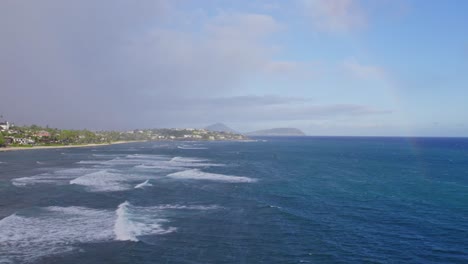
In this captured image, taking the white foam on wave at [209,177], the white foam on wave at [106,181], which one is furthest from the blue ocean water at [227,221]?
the white foam on wave at [209,177]

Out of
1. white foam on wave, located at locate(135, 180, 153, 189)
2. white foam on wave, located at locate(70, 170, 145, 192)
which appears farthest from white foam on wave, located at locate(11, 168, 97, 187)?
white foam on wave, located at locate(135, 180, 153, 189)

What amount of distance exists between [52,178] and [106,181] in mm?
9311

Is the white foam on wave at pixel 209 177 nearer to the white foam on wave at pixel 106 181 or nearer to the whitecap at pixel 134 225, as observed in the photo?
the white foam on wave at pixel 106 181

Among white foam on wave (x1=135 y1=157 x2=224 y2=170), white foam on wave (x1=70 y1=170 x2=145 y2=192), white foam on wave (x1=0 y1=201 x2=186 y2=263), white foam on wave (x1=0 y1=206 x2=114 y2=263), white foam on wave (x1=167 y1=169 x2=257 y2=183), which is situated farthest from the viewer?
white foam on wave (x1=135 y1=157 x2=224 y2=170)

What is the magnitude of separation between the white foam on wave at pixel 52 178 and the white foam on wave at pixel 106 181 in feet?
6.70

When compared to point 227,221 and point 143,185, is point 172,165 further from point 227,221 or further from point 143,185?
point 227,221

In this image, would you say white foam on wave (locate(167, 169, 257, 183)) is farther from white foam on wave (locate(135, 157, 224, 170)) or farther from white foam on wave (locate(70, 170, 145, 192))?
white foam on wave (locate(135, 157, 224, 170))

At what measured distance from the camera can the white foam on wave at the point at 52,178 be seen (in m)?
49.8

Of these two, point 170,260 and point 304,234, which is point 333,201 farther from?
point 170,260

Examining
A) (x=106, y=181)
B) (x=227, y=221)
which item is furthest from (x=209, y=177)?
(x=227, y=221)

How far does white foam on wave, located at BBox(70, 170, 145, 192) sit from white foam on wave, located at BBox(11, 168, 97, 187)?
2042mm

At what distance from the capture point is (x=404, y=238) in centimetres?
2662

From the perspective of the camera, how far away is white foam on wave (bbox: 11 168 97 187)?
163ft

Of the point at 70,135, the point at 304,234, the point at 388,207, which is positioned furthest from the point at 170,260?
the point at 70,135
